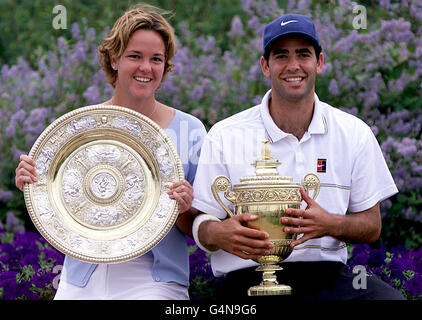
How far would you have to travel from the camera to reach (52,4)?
26.5ft

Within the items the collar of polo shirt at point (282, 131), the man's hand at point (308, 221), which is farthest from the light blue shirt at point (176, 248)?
the man's hand at point (308, 221)

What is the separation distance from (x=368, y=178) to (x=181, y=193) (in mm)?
930

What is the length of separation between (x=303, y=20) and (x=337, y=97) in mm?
2104

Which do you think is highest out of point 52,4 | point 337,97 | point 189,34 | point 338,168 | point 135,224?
point 52,4

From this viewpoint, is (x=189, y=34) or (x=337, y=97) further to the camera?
(x=189, y=34)

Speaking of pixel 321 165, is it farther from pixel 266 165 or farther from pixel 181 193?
pixel 181 193

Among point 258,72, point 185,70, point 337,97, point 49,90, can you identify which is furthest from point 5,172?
point 337,97

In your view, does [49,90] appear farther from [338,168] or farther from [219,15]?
[338,168]

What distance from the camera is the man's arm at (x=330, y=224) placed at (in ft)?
10.9

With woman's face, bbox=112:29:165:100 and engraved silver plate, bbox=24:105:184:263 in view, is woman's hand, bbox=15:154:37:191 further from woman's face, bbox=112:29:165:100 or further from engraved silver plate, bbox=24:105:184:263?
woman's face, bbox=112:29:165:100

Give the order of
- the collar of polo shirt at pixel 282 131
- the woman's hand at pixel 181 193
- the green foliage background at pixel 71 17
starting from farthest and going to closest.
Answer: the green foliage background at pixel 71 17 → the collar of polo shirt at pixel 282 131 → the woman's hand at pixel 181 193

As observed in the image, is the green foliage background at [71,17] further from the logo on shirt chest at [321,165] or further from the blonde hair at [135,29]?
the logo on shirt chest at [321,165]

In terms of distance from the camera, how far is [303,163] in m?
3.79

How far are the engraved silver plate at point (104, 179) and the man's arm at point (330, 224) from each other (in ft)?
1.88
